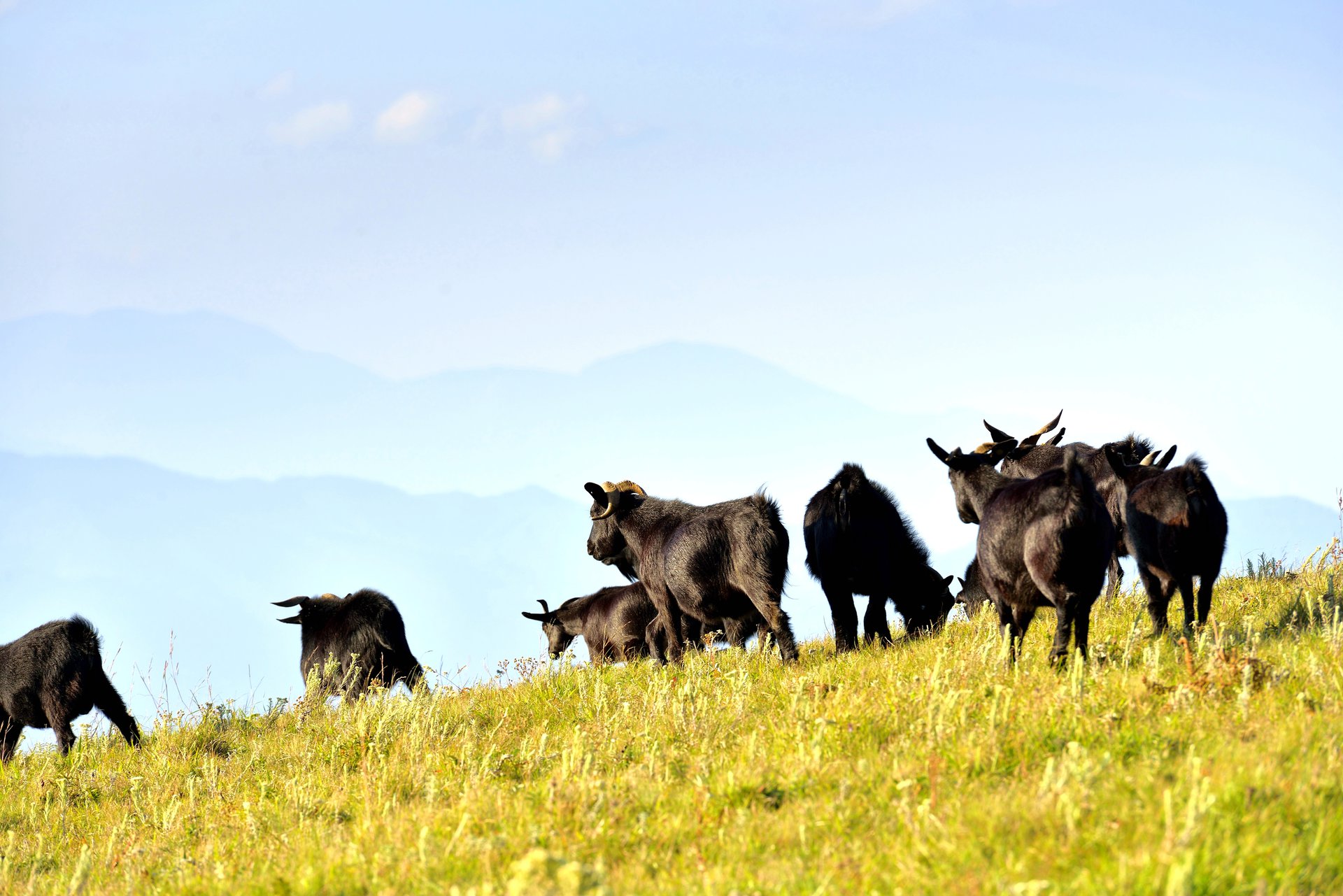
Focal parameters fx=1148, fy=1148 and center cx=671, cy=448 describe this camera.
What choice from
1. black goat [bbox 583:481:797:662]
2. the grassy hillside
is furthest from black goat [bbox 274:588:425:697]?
the grassy hillside

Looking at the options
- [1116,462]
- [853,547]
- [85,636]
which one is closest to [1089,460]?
[1116,462]

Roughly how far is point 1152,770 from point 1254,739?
766mm

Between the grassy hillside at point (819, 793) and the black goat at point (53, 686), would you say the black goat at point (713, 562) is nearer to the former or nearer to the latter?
the grassy hillside at point (819, 793)

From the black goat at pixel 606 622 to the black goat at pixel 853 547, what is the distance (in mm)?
3599

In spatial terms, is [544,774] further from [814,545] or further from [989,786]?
[814,545]

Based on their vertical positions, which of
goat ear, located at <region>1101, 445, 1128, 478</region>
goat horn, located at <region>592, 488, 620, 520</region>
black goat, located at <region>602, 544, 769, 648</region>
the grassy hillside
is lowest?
the grassy hillside

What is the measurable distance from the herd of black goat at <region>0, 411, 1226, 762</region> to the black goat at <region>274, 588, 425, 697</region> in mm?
22

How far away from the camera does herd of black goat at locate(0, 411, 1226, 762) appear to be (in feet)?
27.2

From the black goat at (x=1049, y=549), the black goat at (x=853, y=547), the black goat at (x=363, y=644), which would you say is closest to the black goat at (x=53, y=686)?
the black goat at (x=363, y=644)

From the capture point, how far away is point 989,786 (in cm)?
540

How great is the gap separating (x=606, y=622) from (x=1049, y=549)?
8.62 metres

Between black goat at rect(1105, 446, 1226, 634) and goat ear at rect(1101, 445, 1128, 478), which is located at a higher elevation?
goat ear at rect(1101, 445, 1128, 478)

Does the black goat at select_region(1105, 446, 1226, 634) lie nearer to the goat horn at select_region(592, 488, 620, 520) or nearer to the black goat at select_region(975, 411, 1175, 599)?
the black goat at select_region(975, 411, 1175, 599)

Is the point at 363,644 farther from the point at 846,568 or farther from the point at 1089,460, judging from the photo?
the point at 1089,460
